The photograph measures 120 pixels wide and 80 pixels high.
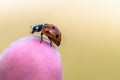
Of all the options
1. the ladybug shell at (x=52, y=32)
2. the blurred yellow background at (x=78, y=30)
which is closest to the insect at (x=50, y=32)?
the ladybug shell at (x=52, y=32)

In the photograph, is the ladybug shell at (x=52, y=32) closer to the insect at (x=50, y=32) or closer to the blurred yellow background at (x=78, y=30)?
the insect at (x=50, y=32)

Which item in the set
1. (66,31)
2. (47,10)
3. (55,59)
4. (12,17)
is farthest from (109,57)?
(55,59)

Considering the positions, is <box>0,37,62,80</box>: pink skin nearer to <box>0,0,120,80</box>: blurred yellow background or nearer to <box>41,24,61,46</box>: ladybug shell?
<box>41,24,61,46</box>: ladybug shell

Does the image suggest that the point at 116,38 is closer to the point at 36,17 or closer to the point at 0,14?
the point at 36,17

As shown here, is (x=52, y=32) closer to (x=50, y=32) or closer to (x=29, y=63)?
(x=50, y=32)

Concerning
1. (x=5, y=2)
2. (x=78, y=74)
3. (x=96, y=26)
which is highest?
(x=5, y=2)

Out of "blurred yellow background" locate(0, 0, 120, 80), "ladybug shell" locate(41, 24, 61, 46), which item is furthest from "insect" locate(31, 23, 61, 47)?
"blurred yellow background" locate(0, 0, 120, 80)
